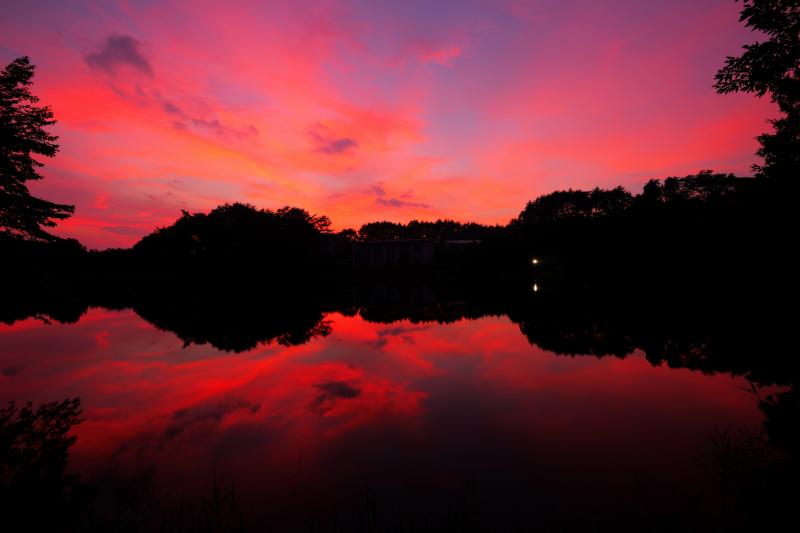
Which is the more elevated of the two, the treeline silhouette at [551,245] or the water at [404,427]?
the treeline silhouette at [551,245]

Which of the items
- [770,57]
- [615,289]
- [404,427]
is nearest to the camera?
[404,427]

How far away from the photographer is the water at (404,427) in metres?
5.44

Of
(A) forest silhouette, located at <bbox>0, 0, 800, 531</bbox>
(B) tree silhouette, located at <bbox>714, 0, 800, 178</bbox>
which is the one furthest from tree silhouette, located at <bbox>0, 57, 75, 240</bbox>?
(B) tree silhouette, located at <bbox>714, 0, 800, 178</bbox>

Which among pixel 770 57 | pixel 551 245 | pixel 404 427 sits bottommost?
pixel 404 427

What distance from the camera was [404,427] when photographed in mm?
8039

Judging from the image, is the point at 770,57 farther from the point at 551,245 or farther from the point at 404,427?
the point at 551,245

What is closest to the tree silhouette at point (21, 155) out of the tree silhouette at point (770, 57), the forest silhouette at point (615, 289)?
the forest silhouette at point (615, 289)

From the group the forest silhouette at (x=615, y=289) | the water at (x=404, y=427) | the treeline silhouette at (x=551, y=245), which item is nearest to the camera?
the water at (x=404, y=427)

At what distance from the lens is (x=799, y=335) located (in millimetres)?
14180

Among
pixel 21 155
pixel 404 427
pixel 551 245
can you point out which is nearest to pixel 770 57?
pixel 404 427

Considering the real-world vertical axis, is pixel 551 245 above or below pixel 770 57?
below

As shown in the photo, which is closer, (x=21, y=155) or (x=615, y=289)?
(x=21, y=155)

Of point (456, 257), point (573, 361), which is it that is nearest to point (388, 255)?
point (456, 257)

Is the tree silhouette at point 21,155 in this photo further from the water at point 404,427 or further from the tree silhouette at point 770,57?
the tree silhouette at point 770,57
